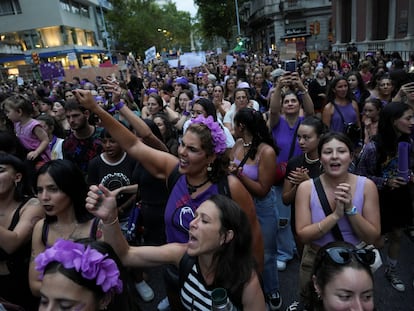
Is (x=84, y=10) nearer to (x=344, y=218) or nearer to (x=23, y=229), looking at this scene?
(x=23, y=229)

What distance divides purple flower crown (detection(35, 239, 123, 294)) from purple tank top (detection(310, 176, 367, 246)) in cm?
149

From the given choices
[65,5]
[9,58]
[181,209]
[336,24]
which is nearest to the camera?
[181,209]

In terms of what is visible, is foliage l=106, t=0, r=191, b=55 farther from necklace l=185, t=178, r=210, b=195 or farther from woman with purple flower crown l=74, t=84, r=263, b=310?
necklace l=185, t=178, r=210, b=195

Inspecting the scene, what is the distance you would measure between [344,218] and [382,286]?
1687 millimetres

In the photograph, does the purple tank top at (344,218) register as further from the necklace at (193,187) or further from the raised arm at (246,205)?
the necklace at (193,187)

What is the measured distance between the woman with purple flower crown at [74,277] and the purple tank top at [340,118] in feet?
13.9

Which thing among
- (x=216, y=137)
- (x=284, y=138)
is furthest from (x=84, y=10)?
(x=216, y=137)

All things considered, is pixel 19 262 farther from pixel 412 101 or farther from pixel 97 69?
pixel 97 69

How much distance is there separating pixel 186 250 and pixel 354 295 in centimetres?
101

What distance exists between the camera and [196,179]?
2555mm

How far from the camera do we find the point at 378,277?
144 inches

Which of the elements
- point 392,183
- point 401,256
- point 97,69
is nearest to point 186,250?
point 392,183

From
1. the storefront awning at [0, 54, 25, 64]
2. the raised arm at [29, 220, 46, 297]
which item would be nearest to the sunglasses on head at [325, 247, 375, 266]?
the raised arm at [29, 220, 46, 297]

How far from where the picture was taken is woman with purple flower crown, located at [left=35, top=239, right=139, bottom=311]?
65.7 inches
